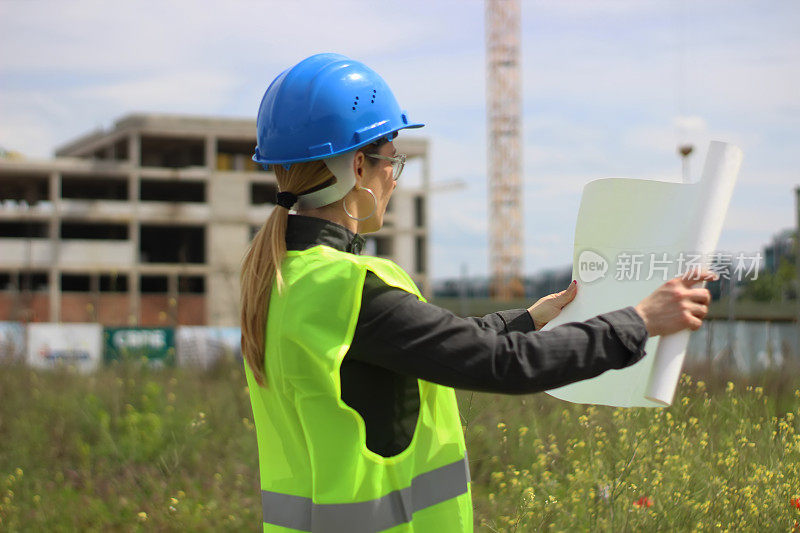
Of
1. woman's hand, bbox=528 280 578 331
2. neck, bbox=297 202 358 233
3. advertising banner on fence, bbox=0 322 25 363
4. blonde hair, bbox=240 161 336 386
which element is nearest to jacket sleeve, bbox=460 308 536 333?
woman's hand, bbox=528 280 578 331

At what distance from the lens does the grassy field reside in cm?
254

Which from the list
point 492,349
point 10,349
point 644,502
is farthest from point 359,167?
point 10,349

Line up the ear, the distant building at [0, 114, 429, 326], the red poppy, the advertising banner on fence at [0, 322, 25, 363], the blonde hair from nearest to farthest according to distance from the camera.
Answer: the blonde hair < the ear < the red poppy < the advertising banner on fence at [0, 322, 25, 363] < the distant building at [0, 114, 429, 326]

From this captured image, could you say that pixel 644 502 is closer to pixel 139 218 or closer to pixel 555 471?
pixel 555 471

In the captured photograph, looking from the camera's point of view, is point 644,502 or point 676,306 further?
point 644,502

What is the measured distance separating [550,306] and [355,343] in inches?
25.9

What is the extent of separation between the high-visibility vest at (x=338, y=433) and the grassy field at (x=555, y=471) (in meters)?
0.90

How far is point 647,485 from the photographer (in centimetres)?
267

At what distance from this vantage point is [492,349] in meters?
1.67

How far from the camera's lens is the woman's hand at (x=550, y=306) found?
2121mm

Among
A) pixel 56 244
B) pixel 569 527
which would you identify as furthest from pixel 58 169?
pixel 569 527

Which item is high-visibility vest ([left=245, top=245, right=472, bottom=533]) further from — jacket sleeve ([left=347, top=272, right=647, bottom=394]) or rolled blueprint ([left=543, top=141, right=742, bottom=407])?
rolled blueprint ([left=543, top=141, right=742, bottom=407])

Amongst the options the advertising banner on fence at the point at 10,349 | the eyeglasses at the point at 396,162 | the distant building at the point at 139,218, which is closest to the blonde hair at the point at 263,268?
the eyeglasses at the point at 396,162

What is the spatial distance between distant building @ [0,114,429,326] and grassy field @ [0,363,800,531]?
39.3 meters
